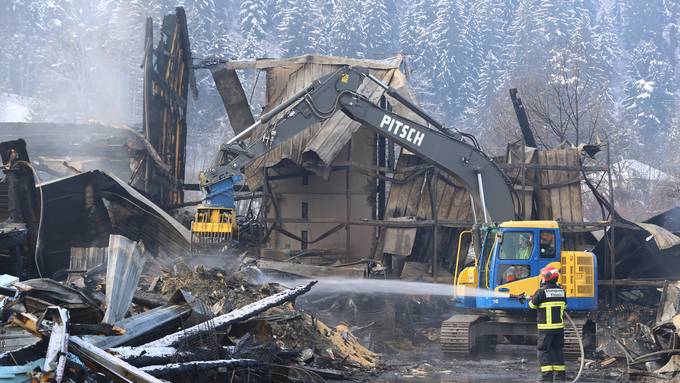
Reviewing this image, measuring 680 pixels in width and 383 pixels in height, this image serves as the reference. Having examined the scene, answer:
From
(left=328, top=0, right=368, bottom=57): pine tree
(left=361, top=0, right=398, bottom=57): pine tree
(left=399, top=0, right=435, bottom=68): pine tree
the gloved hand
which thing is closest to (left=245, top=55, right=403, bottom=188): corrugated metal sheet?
the gloved hand

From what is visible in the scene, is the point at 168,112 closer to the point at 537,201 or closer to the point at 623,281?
the point at 537,201

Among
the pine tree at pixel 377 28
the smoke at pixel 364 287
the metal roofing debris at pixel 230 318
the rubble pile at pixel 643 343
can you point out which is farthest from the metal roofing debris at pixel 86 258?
the pine tree at pixel 377 28

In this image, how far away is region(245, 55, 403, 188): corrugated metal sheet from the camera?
76.8 ft

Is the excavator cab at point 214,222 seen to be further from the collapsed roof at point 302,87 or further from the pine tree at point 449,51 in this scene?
the pine tree at point 449,51

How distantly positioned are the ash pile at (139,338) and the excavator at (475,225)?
12.7ft

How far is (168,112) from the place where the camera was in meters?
26.4

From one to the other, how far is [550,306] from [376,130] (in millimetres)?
7961

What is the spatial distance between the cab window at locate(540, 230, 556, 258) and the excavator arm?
7.58ft

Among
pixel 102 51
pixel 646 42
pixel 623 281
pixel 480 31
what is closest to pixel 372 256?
pixel 623 281

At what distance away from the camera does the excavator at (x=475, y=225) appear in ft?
55.1

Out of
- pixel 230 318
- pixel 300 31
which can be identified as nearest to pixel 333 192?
pixel 230 318

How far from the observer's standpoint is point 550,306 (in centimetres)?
1313

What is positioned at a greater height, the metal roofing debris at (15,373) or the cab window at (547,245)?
the cab window at (547,245)

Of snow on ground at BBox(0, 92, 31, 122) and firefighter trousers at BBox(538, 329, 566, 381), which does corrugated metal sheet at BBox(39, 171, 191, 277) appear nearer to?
firefighter trousers at BBox(538, 329, 566, 381)
